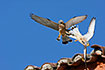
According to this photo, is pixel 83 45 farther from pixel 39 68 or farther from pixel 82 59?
pixel 39 68

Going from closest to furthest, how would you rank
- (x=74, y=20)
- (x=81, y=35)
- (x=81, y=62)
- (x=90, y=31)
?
1. (x=74, y=20)
2. (x=81, y=62)
3. (x=81, y=35)
4. (x=90, y=31)

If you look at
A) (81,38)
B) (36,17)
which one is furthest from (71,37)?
(36,17)

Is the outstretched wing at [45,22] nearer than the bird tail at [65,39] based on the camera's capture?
Yes

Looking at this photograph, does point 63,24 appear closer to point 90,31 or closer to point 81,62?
point 90,31

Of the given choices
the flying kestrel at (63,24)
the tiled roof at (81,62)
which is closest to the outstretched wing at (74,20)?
the flying kestrel at (63,24)

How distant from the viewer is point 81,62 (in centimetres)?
1282

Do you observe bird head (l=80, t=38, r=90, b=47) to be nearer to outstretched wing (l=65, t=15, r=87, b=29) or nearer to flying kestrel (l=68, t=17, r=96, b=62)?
flying kestrel (l=68, t=17, r=96, b=62)

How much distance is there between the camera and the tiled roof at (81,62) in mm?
12383

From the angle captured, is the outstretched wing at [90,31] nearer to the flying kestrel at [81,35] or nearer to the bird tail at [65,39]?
the flying kestrel at [81,35]

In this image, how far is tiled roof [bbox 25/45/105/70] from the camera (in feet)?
40.6

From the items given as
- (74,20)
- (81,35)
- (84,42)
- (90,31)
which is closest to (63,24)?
(74,20)

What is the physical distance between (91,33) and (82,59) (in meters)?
0.89

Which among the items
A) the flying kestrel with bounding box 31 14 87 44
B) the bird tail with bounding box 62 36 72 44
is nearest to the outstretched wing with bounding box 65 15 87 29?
the flying kestrel with bounding box 31 14 87 44

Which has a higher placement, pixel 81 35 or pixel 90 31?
pixel 90 31
